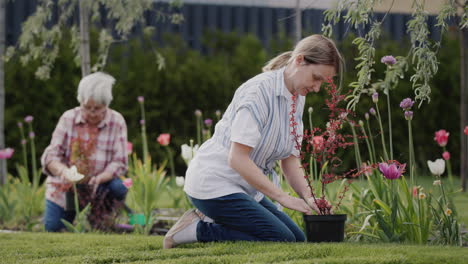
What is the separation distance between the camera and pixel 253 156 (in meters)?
3.35

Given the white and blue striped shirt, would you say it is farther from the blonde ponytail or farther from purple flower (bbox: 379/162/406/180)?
purple flower (bbox: 379/162/406/180)

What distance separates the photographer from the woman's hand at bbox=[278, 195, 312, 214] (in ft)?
10.0

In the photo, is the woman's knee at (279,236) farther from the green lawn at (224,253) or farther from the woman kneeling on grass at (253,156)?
the green lawn at (224,253)

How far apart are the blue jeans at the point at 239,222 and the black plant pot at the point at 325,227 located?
0.17 metres

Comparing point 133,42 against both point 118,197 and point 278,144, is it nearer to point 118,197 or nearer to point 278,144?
point 118,197

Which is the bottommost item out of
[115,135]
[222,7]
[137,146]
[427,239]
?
[137,146]

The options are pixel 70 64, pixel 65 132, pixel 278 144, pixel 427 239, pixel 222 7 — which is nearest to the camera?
pixel 278 144

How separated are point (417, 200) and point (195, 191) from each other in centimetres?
132

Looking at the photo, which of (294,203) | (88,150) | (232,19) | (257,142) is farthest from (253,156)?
(232,19)

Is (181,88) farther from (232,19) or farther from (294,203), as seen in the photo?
(294,203)

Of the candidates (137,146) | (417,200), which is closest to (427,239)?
(417,200)

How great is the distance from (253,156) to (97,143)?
1.91 m

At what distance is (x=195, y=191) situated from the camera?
3.35m

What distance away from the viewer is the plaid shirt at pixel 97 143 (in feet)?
15.9
